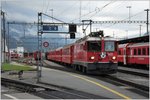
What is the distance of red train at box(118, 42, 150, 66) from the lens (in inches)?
1619

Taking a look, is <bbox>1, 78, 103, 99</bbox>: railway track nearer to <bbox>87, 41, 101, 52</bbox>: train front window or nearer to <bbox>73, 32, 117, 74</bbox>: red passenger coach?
<bbox>73, 32, 117, 74</bbox>: red passenger coach

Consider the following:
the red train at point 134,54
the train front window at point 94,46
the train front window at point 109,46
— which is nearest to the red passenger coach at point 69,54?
the red train at point 134,54

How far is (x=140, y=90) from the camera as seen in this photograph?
20453 mm

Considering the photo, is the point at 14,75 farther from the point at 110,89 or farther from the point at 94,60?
the point at 110,89

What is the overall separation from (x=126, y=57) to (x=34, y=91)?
29493 mm

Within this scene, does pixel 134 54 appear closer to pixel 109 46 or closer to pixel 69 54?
pixel 69 54

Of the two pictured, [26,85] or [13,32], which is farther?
[13,32]

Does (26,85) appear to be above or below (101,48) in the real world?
below

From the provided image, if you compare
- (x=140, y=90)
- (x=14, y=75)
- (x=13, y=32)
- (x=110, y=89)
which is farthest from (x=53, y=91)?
(x=13, y=32)

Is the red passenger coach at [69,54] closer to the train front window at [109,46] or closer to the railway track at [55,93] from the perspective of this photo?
the train front window at [109,46]

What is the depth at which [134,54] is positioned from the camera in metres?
45.5

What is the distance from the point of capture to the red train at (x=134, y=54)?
41125mm

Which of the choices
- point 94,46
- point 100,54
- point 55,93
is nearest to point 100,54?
point 100,54

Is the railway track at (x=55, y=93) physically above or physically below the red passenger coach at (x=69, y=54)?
below
